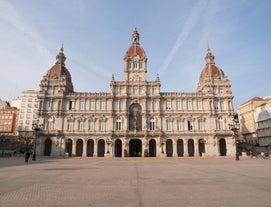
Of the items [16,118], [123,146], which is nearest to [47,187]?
[123,146]

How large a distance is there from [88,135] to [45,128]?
41.5 ft

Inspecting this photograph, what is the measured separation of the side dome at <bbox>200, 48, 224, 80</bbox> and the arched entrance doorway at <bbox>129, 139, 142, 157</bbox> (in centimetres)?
2964

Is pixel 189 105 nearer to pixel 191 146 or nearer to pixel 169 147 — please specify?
pixel 191 146

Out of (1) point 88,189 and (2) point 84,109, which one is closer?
(1) point 88,189

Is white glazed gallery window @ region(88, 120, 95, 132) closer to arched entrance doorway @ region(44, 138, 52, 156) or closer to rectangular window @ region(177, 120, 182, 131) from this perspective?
arched entrance doorway @ region(44, 138, 52, 156)

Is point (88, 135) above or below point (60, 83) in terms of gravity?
below

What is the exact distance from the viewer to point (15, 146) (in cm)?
7969

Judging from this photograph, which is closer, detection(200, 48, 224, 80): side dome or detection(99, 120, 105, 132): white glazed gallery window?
detection(99, 120, 105, 132): white glazed gallery window

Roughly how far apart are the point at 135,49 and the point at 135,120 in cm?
2458

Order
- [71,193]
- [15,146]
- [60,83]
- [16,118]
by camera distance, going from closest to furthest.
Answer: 1. [71,193]
2. [60,83]
3. [15,146]
4. [16,118]

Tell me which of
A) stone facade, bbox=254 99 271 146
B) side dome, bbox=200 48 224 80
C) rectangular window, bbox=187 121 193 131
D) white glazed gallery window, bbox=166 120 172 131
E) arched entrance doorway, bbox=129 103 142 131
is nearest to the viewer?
white glazed gallery window, bbox=166 120 172 131

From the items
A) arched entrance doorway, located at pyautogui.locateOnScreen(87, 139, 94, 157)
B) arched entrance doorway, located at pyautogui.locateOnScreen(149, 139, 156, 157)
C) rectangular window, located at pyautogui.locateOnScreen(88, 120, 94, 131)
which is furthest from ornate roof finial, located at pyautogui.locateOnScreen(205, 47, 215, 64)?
arched entrance doorway, located at pyautogui.locateOnScreen(87, 139, 94, 157)

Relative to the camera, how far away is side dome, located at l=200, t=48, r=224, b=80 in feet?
212

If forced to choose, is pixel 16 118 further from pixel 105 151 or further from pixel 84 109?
pixel 105 151
